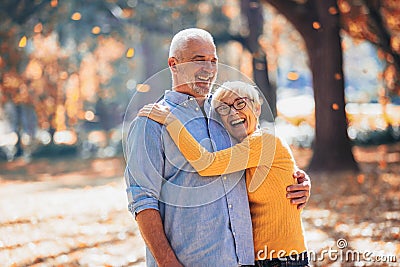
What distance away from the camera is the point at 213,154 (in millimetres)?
2715

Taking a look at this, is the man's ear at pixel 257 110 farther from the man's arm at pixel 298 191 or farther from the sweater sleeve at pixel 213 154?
the man's arm at pixel 298 191

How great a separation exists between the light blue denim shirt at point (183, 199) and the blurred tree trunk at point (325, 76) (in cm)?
1085

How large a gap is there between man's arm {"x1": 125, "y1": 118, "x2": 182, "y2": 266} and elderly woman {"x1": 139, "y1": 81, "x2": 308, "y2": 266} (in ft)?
0.25

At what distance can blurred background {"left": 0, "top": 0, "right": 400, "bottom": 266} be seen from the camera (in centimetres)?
898

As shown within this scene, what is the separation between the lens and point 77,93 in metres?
29.2

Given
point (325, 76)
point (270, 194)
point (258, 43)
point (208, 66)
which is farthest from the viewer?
point (258, 43)

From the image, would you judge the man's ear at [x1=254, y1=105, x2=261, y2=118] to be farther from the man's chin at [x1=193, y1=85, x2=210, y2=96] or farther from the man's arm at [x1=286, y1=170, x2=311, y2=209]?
the man's arm at [x1=286, y1=170, x2=311, y2=209]

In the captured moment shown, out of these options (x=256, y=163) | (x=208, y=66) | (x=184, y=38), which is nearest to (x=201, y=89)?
(x=208, y=66)

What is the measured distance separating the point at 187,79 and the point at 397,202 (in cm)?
831

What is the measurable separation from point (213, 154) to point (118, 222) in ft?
24.9

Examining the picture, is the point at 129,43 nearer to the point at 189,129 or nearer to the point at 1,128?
the point at 1,128

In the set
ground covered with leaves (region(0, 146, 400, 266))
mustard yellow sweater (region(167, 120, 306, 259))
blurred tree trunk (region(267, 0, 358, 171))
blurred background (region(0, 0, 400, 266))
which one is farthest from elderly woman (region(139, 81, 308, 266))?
blurred tree trunk (region(267, 0, 358, 171))

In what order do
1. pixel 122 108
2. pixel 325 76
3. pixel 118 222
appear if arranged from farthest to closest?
pixel 122 108, pixel 325 76, pixel 118 222

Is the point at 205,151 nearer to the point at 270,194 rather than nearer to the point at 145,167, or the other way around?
the point at 145,167
